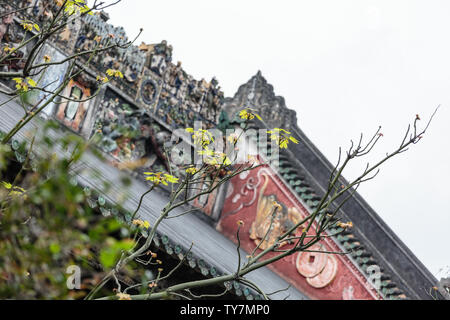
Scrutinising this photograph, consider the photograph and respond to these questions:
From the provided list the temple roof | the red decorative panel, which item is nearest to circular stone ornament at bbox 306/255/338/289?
the red decorative panel

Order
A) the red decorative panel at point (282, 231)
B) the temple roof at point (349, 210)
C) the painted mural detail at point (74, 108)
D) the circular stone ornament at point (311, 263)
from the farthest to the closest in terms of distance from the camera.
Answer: the temple roof at point (349, 210) → the circular stone ornament at point (311, 263) → the red decorative panel at point (282, 231) → the painted mural detail at point (74, 108)

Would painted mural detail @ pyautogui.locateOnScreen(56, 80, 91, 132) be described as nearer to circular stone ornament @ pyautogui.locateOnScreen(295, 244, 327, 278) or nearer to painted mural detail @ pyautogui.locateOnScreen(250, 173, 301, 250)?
painted mural detail @ pyautogui.locateOnScreen(250, 173, 301, 250)

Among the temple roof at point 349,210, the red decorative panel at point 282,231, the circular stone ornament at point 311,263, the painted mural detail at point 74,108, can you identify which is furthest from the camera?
the temple roof at point 349,210

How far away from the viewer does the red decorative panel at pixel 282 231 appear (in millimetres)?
9305

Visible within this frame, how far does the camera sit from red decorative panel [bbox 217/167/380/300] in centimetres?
930

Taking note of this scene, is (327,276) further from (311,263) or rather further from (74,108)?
(74,108)

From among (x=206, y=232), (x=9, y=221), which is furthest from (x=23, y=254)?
(x=206, y=232)

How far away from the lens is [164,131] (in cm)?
991

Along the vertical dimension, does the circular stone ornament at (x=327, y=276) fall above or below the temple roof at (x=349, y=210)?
below

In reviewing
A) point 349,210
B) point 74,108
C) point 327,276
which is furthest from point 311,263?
point 74,108

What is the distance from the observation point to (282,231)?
996cm

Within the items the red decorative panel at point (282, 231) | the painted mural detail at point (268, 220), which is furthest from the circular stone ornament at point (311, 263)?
the painted mural detail at point (268, 220)

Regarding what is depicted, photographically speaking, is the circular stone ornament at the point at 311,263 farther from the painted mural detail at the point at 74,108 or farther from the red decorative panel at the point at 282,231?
the painted mural detail at the point at 74,108
